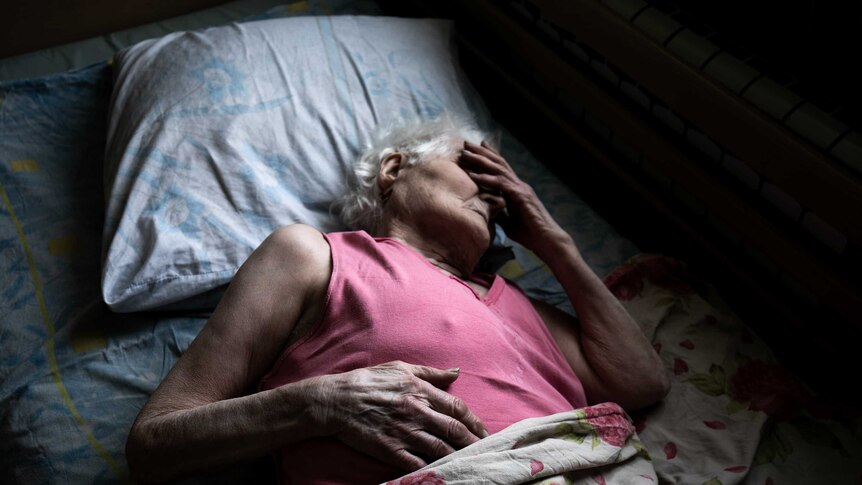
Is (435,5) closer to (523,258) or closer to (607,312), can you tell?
(523,258)

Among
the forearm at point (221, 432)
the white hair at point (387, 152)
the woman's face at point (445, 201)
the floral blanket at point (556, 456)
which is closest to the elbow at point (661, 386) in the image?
the floral blanket at point (556, 456)

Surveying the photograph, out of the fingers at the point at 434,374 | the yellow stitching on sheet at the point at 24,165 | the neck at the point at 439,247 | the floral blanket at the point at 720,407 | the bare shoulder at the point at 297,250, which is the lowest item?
the floral blanket at the point at 720,407

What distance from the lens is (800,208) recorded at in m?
1.53

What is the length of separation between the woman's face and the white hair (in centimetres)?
4

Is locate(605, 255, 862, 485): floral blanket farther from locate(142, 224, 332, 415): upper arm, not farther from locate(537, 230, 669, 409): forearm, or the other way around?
locate(142, 224, 332, 415): upper arm

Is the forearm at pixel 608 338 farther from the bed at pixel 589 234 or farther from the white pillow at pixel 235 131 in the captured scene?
the white pillow at pixel 235 131

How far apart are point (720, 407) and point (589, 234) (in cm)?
52

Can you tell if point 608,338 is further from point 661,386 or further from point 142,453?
point 142,453

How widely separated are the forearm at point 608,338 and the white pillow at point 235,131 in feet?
1.64

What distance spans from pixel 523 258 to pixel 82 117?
109cm

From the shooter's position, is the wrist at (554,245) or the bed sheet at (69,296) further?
the wrist at (554,245)

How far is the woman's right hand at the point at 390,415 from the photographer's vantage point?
3.95ft

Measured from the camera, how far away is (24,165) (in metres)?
1.83

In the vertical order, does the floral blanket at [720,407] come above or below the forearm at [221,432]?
below
